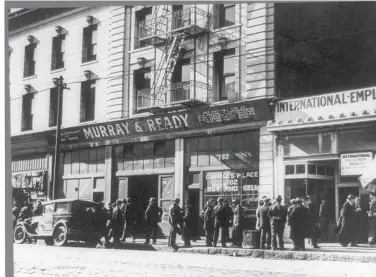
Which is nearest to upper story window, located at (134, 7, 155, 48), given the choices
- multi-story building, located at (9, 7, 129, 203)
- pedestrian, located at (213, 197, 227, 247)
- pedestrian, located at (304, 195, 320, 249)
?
multi-story building, located at (9, 7, 129, 203)

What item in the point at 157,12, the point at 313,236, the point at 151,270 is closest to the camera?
the point at 151,270

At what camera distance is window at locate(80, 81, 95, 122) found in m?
18.7

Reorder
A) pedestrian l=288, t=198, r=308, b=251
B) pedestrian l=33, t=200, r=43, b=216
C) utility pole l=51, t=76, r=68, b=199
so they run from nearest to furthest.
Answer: pedestrian l=288, t=198, r=308, b=251, pedestrian l=33, t=200, r=43, b=216, utility pole l=51, t=76, r=68, b=199

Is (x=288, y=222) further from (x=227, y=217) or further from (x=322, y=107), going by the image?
(x=322, y=107)

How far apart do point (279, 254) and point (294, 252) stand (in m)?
0.39

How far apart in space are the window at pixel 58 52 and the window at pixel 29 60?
615mm

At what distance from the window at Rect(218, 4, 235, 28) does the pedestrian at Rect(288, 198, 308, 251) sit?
240 inches

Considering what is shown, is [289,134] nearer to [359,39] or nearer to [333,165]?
[333,165]

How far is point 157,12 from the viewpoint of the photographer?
17812 millimetres

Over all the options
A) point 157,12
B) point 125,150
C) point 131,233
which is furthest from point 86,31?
point 131,233

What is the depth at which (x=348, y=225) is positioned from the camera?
47.1 feet

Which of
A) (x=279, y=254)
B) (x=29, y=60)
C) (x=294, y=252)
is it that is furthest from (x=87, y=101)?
(x=294, y=252)

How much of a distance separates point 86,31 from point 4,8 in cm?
748

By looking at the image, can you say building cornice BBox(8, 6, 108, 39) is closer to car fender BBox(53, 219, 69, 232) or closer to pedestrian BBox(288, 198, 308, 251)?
car fender BBox(53, 219, 69, 232)
